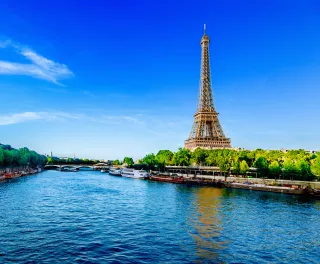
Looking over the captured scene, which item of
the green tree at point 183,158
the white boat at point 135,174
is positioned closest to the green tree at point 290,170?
the green tree at point 183,158

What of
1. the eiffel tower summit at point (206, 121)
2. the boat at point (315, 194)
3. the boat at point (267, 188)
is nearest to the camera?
the boat at point (315, 194)

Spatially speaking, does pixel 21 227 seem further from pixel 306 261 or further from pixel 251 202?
pixel 251 202

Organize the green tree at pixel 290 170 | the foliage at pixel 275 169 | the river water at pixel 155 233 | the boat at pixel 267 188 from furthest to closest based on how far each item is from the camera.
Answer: the foliage at pixel 275 169 → the green tree at pixel 290 170 → the boat at pixel 267 188 → the river water at pixel 155 233

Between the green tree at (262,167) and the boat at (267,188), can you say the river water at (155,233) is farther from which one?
the green tree at (262,167)

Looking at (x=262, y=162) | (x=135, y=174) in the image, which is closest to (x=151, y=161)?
(x=135, y=174)

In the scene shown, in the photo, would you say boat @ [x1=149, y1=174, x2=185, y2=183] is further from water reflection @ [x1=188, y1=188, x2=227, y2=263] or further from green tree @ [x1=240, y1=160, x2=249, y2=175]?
water reflection @ [x1=188, y1=188, x2=227, y2=263]

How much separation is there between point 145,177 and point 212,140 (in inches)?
1026

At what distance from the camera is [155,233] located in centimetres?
2295

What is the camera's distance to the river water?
17.8 m

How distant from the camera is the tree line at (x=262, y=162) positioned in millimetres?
59594

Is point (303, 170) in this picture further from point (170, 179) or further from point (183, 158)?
point (183, 158)

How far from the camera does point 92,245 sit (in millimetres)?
19453

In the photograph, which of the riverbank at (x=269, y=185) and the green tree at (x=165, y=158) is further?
the green tree at (x=165, y=158)

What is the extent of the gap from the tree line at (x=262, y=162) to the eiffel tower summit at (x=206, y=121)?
617 cm
